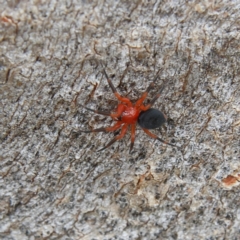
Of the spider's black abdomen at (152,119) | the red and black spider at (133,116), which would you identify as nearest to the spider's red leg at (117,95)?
the red and black spider at (133,116)

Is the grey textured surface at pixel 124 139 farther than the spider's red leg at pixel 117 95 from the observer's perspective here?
No

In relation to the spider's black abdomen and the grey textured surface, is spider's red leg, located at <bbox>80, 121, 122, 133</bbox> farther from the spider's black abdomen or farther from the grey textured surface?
the spider's black abdomen

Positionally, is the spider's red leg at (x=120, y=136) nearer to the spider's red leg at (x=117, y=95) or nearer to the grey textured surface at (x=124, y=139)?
the grey textured surface at (x=124, y=139)

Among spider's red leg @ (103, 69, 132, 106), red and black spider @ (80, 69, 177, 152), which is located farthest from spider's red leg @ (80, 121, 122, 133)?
spider's red leg @ (103, 69, 132, 106)

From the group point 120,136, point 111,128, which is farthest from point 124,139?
point 111,128

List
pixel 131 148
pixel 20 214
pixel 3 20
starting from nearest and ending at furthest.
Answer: pixel 3 20 < pixel 20 214 < pixel 131 148

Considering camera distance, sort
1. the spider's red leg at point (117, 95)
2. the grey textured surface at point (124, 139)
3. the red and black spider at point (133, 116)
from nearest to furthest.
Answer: the grey textured surface at point (124, 139), the spider's red leg at point (117, 95), the red and black spider at point (133, 116)

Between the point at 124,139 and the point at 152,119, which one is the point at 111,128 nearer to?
the point at 124,139

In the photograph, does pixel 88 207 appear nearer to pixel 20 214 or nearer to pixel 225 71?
pixel 20 214

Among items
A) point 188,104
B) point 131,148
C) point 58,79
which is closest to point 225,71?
point 188,104
